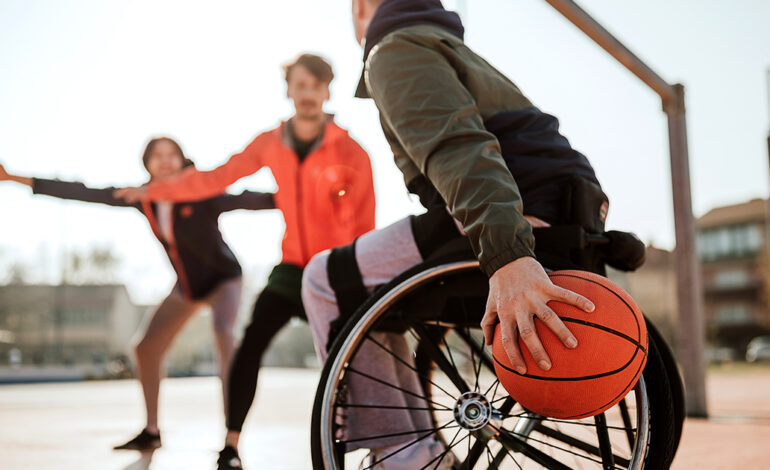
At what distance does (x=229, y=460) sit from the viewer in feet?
11.1

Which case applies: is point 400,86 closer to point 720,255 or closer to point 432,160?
point 432,160

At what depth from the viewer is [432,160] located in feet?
6.43

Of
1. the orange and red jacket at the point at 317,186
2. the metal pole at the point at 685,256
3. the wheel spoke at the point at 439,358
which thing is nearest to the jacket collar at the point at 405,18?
the wheel spoke at the point at 439,358

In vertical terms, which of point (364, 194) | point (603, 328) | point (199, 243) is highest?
point (364, 194)

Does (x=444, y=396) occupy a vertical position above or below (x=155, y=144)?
below

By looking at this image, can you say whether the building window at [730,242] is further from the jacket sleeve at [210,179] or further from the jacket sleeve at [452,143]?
the jacket sleeve at [452,143]

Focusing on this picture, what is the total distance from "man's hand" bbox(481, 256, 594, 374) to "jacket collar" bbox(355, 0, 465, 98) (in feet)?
2.99

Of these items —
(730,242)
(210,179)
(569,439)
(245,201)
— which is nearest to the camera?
(569,439)

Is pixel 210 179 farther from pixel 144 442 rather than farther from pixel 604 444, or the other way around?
pixel 604 444

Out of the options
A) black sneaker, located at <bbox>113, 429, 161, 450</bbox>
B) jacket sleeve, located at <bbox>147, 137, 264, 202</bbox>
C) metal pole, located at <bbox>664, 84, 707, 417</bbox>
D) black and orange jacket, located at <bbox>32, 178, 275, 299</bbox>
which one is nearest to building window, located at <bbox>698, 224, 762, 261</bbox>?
metal pole, located at <bbox>664, 84, 707, 417</bbox>

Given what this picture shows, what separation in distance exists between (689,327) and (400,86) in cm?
624

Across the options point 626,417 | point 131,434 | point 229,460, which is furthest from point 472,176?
point 131,434

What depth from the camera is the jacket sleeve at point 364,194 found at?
4043mm

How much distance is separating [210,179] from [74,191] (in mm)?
1039
